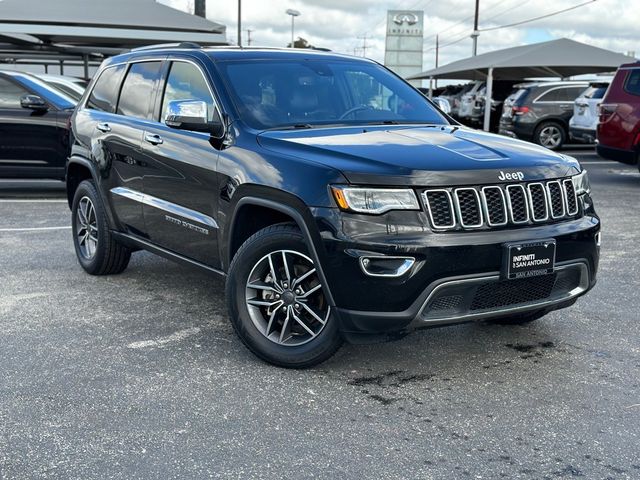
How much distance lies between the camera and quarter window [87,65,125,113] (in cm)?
586

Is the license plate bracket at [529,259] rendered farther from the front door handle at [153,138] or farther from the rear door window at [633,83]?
the rear door window at [633,83]

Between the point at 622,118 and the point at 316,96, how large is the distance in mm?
8584

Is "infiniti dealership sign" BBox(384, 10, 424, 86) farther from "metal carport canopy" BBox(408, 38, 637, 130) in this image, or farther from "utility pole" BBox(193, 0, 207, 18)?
"utility pole" BBox(193, 0, 207, 18)

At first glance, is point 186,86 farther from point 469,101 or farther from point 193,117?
point 469,101

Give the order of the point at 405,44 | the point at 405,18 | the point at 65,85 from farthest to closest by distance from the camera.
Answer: the point at 405,18
the point at 405,44
the point at 65,85

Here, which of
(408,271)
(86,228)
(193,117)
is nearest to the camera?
(408,271)

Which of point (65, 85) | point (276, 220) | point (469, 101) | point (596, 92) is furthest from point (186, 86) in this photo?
point (469, 101)

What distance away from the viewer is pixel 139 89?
5.52 metres

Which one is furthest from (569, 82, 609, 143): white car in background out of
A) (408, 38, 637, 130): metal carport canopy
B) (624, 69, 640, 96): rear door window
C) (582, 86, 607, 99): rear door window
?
(408, 38, 637, 130): metal carport canopy

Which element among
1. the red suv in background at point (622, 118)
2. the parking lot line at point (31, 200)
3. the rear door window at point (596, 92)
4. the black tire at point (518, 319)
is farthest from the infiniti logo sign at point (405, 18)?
the black tire at point (518, 319)

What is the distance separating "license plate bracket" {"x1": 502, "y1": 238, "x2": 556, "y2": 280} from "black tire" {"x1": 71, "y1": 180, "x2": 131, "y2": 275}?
129 inches

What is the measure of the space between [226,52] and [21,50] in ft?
67.1

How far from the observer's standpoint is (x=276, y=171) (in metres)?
3.90

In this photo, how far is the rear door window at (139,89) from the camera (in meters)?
5.33
